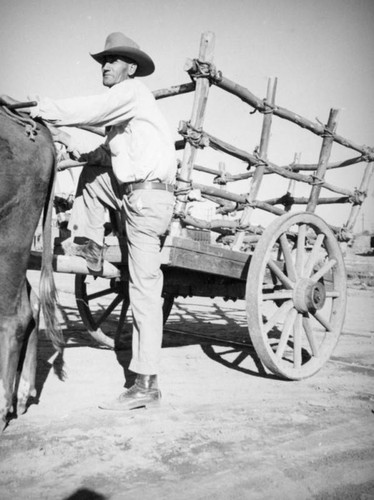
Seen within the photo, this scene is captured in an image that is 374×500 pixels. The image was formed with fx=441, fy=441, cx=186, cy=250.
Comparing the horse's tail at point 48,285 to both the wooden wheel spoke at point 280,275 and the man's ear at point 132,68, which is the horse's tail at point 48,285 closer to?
the man's ear at point 132,68

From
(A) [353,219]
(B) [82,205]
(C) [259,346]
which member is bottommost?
(C) [259,346]

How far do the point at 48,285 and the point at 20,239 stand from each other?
34cm

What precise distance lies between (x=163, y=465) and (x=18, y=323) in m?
1.13

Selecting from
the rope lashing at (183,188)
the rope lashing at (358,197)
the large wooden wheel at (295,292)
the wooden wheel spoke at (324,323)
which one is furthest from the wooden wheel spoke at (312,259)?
the rope lashing at (358,197)

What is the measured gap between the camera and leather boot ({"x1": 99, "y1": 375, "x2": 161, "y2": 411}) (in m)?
2.61

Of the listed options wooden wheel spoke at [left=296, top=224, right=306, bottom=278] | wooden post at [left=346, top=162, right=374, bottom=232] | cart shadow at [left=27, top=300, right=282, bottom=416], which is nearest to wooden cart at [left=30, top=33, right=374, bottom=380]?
wooden wheel spoke at [left=296, top=224, right=306, bottom=278]

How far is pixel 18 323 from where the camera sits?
2.45 metres

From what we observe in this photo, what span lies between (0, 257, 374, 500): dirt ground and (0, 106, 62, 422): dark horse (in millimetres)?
260

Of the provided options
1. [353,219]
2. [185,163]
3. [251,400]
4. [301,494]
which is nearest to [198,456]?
[301,494]

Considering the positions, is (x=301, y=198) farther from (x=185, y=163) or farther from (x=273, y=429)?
(x=273, y=429)

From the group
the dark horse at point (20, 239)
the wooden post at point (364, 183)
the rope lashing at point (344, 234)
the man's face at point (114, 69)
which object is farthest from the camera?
the wooden post at point (364, 183)

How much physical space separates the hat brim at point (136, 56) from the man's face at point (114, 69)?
0.11 feet

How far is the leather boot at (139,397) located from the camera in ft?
8.57

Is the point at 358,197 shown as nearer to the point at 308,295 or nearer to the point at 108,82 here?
the point at 308,295
